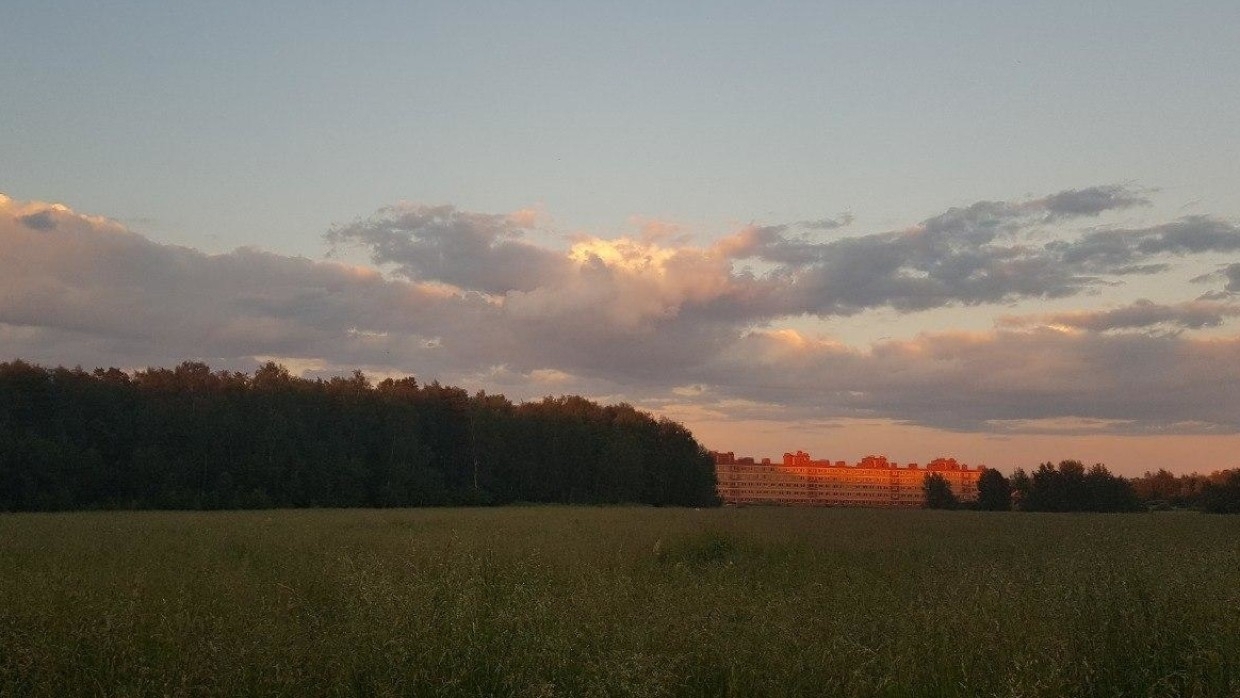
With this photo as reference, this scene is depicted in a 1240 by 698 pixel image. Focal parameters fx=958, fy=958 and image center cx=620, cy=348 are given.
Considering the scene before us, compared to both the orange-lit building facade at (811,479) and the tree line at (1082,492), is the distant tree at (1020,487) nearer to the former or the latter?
the tree line at (1082,492)

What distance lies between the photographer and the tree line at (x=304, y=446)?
205 feet

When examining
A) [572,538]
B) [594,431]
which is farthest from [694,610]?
[594,431]

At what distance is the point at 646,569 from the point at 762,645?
8.41m

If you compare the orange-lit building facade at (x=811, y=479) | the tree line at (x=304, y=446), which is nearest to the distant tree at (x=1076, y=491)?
the tree line at (x=304, y=446)

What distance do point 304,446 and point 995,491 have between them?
5217cm

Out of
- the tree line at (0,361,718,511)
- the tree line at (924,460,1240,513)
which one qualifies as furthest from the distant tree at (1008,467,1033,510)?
the tree line at (0,361,718,511)

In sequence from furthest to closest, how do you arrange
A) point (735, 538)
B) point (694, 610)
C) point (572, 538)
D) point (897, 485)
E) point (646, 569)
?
point (897, 485), point (572, 538), point (735, 538), point (646, 569), point (694, 610)

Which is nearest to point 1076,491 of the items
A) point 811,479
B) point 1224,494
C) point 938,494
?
point 1224,494

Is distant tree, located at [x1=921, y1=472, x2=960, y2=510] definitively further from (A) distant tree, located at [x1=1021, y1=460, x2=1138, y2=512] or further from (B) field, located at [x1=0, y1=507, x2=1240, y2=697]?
(B) field, located at [x1=0, y1=507, x2=1240, y2=697]

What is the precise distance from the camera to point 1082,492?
208ft

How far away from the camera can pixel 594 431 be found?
101 metres

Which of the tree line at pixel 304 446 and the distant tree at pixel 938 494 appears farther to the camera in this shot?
Result: the distant tree at pixel 938 494

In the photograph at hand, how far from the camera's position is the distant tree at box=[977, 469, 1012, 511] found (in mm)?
68938

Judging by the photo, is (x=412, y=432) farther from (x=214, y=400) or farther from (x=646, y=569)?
(x=646, y=569)
